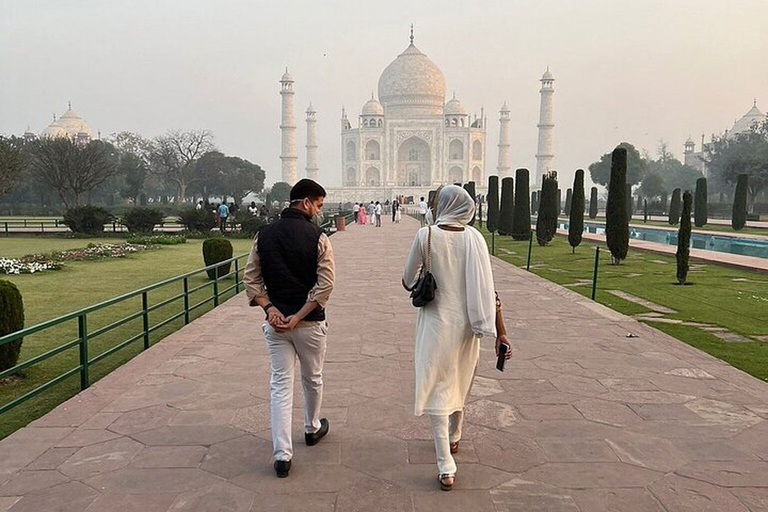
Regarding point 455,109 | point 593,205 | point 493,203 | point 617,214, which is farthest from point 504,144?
point 617,214

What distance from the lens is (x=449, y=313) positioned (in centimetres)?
273

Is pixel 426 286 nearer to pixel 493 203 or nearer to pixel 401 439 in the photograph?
pixel 401 439

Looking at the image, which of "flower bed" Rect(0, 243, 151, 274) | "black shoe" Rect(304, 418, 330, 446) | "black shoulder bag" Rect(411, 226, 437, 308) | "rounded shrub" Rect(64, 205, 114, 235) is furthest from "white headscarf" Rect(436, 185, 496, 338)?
"rounded shrub" Rect(64, 205, 114, 235)

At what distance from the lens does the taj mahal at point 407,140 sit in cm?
6294

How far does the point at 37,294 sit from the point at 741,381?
8.76 metres

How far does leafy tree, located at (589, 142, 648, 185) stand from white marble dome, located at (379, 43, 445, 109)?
18.7 m

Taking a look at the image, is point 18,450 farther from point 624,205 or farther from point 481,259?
point 624,205

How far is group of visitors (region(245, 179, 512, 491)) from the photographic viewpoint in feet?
8.89

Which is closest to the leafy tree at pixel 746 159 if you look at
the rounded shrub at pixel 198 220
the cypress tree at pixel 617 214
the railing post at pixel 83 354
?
the cypress tree at pixel 617 214

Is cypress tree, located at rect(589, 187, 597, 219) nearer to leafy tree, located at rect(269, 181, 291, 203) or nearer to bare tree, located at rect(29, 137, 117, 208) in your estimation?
bare tree, located at rect(29, 137, 117, 208)

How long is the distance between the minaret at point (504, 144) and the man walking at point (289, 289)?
66.9 metres

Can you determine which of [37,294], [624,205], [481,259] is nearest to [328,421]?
[481,259]

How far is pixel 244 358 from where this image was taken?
496 centimetres

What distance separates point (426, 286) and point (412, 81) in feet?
209
